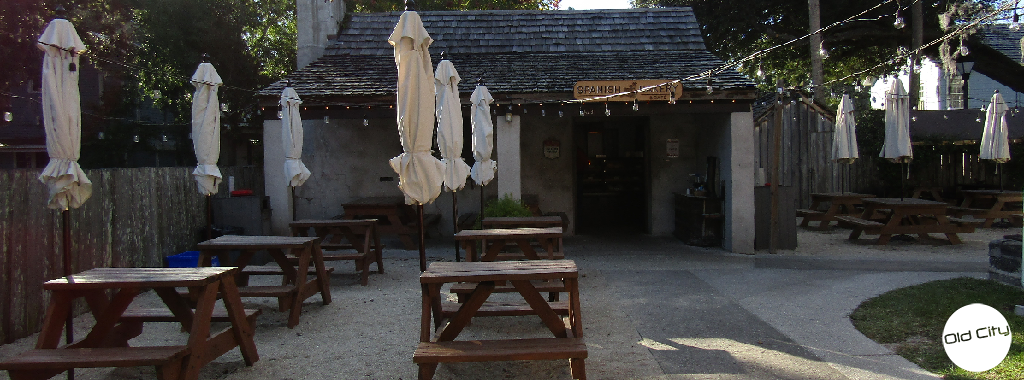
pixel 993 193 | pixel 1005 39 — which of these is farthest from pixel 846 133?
pixel 1005 39

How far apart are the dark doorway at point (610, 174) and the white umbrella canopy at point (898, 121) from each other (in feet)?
15.6

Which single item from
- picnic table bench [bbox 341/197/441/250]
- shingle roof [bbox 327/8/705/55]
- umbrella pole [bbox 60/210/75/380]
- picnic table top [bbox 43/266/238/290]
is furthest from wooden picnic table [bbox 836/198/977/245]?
umbrella pole [bbox 60/210/75/380]

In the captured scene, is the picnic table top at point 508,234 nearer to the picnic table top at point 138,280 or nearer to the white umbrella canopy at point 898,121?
the picnic table top at point 138,280

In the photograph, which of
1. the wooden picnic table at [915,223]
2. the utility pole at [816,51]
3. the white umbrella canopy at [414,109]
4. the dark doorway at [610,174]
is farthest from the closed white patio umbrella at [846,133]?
the white umbrella canopy at [414,109]

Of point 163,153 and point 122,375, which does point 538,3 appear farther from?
point 122,375

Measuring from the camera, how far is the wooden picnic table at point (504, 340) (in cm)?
344

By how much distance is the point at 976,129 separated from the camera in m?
18.5

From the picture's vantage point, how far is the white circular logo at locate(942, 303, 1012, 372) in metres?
4.08

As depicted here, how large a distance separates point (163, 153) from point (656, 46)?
1839cm

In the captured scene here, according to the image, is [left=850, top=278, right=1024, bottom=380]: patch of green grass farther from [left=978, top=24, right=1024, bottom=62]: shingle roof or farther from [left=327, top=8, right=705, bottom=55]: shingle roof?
[left=978, top=24, right=1024, bottom=62]: shingle roof

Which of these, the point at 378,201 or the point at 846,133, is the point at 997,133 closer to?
the point at 846,133

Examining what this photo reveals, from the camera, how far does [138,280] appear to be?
3713mm

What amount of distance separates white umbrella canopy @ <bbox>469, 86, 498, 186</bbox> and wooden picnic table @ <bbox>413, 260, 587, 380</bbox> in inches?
170

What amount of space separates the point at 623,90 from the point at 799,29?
13695mm
